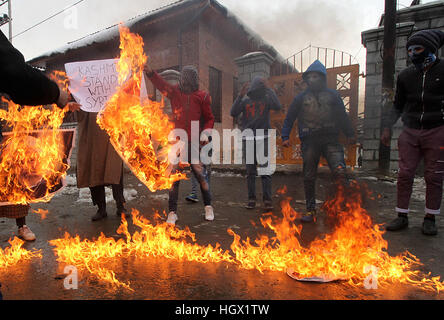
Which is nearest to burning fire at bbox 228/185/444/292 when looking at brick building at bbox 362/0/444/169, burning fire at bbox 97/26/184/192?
burning fire at bbox 97/26/184/192

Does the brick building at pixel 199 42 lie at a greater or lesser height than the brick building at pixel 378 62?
greater

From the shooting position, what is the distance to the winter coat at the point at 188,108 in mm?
3877

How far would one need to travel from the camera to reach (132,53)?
3.57 metres

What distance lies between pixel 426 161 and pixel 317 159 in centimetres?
129

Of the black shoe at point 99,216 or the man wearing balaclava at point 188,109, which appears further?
the black shoe at point 99,216

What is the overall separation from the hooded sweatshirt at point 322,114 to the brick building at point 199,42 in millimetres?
5026

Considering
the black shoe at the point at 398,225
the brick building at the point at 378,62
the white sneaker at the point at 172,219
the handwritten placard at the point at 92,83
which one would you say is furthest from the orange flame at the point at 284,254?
the brick building at the point at 378,62

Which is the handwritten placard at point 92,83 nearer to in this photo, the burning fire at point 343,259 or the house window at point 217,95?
the burning fire at point 343,259

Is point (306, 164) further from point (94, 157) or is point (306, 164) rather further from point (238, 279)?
point (94, 157)

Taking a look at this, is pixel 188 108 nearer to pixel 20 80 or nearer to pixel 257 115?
pixel 257 115

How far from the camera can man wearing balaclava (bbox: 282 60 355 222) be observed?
152 inches

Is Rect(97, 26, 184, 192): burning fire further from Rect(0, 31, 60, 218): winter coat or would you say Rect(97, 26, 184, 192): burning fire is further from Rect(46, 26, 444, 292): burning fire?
Rect(0, 31, 60, 218): winter coat

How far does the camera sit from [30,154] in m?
3.02
